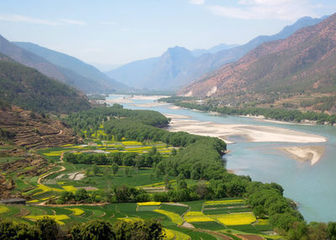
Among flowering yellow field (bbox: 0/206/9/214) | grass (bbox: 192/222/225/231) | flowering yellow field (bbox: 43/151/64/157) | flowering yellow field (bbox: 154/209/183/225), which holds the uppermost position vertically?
flowering yellow field (bbox: 0/206/9/214)

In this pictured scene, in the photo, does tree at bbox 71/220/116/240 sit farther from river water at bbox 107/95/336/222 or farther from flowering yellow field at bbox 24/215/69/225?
river water at bbox 107/95/336/222

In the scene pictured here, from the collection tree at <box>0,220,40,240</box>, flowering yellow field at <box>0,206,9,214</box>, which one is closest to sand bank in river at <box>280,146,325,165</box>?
flowering yellow field at <box>0,206,9,214</box>

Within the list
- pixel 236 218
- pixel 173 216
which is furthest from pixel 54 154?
pixel 236 218

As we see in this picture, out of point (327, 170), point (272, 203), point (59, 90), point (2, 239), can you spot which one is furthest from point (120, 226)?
point (59, 90)

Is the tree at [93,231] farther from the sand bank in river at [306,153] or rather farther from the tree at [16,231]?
the sand bank in river at [306,153]

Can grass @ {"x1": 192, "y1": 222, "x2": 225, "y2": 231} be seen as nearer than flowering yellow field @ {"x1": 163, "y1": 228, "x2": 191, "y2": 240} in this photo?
No

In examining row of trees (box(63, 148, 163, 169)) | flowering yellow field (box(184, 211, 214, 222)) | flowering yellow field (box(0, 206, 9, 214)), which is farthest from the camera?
row of trees (box(63, 148, 163, 169))
